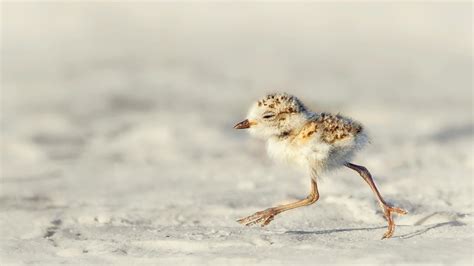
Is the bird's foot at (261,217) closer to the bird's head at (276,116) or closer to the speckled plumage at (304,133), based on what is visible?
the speckled plumage at (304,133)

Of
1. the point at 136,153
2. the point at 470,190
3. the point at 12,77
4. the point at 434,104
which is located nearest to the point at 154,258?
the point at 470,190

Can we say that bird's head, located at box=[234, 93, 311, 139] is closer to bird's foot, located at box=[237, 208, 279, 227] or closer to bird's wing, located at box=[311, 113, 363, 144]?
bird's wing, located at box=[311, 113, 363, 144]

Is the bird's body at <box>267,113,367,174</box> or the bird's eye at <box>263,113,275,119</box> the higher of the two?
the bird's eye at <box>263,113,275,119</box>

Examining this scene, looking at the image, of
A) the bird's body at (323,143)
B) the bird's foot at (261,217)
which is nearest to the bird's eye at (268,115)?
the bird's body at (323,143)

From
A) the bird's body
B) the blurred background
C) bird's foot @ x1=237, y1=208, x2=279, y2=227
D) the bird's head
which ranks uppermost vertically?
the blurred background

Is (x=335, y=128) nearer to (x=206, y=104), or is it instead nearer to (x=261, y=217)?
(x=261, y=217)

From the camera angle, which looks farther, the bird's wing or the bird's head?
the bird's head

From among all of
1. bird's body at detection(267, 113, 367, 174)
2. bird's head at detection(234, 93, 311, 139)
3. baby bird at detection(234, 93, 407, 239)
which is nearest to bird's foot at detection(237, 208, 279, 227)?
baby bird at detection(234, 93, 407, 239)

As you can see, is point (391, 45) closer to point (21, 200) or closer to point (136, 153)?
point (136, 153)
